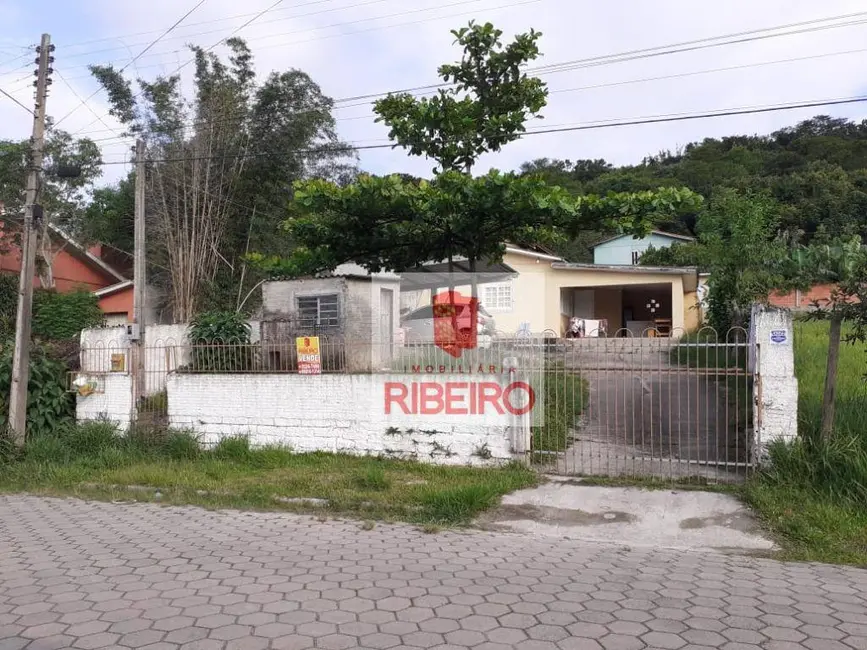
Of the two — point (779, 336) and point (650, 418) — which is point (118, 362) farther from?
point (779, 336)

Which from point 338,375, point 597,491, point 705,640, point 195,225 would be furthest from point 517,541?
point 195,225

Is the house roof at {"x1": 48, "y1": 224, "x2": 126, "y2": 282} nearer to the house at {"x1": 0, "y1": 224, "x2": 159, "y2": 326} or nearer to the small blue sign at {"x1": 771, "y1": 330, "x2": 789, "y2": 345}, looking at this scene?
the house at {"x1": 0, "y1": 224, "x2": 159, "y2": 326}

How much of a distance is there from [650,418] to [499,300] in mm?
13141

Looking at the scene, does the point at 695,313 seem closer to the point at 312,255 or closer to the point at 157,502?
the point at 312,255

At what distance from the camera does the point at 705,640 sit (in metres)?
3.65

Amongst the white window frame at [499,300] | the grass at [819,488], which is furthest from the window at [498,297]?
the grass at [819,488]

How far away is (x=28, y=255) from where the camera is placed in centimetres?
1002

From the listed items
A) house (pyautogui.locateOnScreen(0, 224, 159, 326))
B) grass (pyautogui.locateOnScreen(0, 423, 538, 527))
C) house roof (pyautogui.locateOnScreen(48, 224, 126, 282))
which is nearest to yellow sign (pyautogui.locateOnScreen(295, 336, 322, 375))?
grass (pyautogui.locateOnScreen(0, 423, 538, 527))

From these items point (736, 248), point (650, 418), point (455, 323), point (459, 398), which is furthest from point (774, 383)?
point (736, 248)

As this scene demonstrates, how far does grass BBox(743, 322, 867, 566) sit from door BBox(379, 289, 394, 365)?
452cm

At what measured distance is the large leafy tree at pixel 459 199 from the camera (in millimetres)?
9000

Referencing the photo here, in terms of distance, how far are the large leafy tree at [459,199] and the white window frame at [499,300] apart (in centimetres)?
1002

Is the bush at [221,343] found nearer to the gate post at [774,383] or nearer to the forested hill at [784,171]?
the gate post at [774,383]

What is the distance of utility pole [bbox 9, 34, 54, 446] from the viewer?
9867mm
